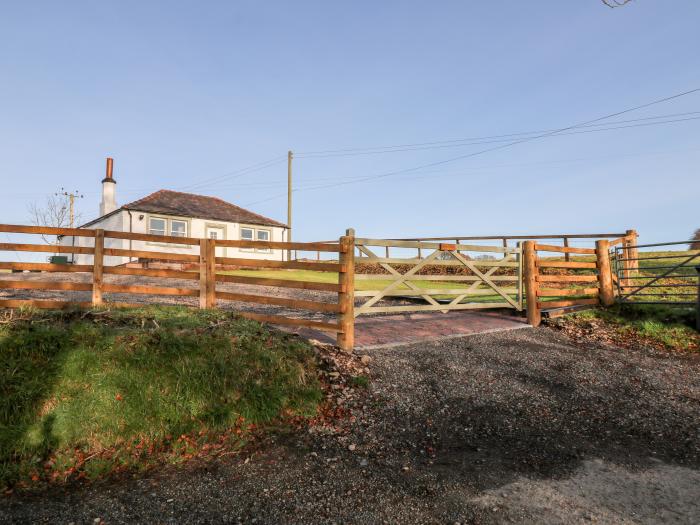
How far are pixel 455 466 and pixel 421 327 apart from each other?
17.4 ft

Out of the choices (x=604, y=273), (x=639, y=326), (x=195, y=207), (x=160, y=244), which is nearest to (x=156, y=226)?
(x=160, y=244)

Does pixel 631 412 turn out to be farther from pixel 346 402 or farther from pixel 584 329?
pixel 584 329

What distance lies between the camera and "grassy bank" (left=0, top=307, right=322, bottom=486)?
4309 mm

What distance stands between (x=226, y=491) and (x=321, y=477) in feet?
2.83

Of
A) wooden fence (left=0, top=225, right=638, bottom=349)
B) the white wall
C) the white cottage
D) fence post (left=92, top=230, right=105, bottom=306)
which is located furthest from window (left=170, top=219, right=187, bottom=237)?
fence post (left=92, top=230, right=105, bottom=306)

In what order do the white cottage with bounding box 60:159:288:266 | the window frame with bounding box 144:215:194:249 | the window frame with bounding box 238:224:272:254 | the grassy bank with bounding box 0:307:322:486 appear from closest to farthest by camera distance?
1. the grassy bank with bounding box 0:307:322:486
2. the white cottage with bounding box 60:159:288:266
3. the window frame with bounding box 144:215:194:249
4. the window frame with bounding box 238:224:272:254

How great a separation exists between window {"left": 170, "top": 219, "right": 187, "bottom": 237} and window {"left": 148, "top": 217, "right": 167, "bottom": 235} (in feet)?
1.52

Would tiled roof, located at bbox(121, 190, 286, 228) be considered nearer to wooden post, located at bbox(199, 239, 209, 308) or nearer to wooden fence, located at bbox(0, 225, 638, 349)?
wooden fence, located at bbox(0, 225, 638, 349)

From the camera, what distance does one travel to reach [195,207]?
27.7 m

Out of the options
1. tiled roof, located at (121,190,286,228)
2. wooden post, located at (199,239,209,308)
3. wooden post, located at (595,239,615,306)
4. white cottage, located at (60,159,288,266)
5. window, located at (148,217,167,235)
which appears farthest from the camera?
tiled roof, located at (121,190,286,228)

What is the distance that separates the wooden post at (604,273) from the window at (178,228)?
22.0 meters

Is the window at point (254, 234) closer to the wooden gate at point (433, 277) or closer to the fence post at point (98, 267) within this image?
the wooden gate at point (433, 277)

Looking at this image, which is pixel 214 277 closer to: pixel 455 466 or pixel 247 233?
pixel 455 466

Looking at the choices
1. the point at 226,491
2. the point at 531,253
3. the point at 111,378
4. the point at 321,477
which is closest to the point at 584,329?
the point at 531,253
